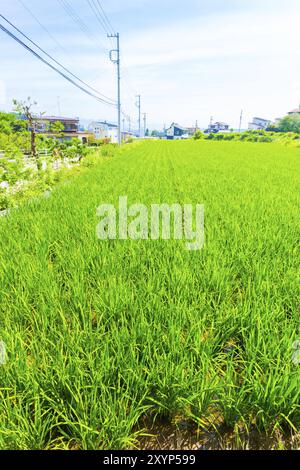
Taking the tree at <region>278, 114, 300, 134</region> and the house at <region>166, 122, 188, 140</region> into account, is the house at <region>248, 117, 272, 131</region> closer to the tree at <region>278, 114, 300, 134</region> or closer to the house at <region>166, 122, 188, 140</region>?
the house at <region>166, 122, 188, 140</region>

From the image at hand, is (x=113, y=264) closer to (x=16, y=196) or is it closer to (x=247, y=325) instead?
(x=247, y=325)

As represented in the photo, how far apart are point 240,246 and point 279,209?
1.72 metres

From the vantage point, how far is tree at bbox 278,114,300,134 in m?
49.8

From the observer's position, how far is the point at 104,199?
15.4ft

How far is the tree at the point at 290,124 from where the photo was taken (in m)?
49.8

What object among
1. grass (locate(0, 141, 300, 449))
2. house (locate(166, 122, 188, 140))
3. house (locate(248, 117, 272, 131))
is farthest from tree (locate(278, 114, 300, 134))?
house (locate(248, 117, 272, 131))

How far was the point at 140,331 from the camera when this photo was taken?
5.05ft

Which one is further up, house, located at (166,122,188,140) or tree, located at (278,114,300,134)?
house, located at (166,122,188,140)

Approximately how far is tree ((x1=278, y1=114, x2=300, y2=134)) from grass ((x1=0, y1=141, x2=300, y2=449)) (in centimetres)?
5481

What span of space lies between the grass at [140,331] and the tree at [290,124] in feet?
180

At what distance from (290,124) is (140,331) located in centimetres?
5909

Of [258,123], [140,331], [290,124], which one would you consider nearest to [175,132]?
[258,123]
